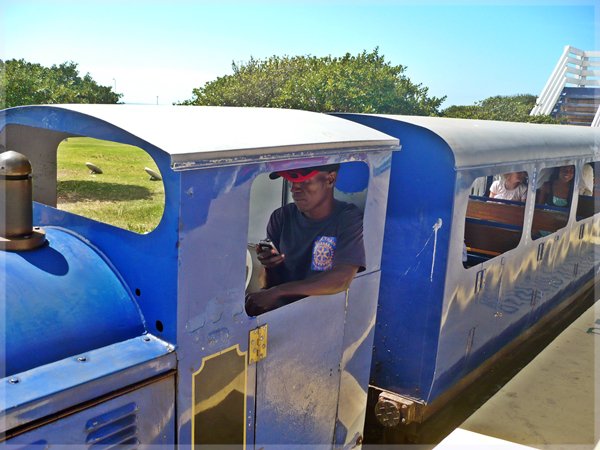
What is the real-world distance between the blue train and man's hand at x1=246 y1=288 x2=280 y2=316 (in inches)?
4.3

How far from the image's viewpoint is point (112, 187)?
17.1 metres

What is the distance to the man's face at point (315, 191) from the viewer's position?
10.2ft

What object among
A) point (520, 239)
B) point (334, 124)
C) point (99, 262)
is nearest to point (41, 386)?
point (99, 262)

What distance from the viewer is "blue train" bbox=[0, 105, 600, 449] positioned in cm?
202

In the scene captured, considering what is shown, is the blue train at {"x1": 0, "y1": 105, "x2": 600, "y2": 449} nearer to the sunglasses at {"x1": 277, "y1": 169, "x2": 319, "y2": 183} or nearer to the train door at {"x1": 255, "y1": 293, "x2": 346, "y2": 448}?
the train door at {"x1": 255, "y1": 293, "x2": 346, "y2": 448}

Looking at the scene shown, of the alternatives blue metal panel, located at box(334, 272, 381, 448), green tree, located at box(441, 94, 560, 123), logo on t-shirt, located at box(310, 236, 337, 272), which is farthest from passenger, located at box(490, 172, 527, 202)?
green tree, located at box(441, 94, 560, 123)

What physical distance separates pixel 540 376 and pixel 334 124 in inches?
107

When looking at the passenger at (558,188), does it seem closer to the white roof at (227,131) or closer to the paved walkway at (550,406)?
the paved walkway at (550,406)

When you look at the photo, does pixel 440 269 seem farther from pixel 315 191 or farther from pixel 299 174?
pixel 299 174

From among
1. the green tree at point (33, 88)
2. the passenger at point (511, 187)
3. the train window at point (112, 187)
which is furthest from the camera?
the green tree at point (33, 88)

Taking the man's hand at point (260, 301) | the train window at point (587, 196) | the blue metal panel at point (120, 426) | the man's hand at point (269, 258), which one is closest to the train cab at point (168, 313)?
the blue metal panel at point (120, 426)

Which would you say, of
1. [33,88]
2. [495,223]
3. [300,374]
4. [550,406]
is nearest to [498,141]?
[495,223]

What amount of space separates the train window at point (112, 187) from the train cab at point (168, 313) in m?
6.22

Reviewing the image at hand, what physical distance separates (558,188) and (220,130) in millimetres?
5157
